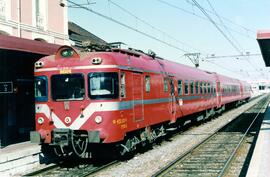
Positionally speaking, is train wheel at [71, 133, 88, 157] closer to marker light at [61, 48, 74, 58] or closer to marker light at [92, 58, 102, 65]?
marker light at [92, 58, 102, 65]

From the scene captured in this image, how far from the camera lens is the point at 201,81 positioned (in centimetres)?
2181

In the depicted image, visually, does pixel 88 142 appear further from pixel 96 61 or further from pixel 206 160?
pixel 206 160

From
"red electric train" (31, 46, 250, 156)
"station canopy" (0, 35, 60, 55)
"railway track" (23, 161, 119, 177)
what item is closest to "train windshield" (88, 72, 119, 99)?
"red electric train" (31, 46, 250, 156)

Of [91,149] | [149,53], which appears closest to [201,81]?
[149,53]

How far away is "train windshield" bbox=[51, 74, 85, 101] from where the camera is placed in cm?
1040

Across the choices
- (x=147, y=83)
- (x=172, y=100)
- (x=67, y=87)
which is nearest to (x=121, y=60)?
(x=67, y=87)

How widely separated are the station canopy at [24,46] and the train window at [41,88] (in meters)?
0.90

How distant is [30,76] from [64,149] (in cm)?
437

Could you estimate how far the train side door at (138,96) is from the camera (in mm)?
11367

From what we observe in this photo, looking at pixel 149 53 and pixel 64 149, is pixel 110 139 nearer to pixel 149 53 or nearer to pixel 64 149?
pixel 64 149

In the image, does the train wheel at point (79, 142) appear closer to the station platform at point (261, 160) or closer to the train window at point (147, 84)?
the train window at point (147, 84)

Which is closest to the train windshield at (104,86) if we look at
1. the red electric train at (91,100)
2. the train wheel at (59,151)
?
the red electric train at (91,100)

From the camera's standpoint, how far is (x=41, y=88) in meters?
11.0

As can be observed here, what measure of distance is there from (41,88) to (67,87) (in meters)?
0.91
